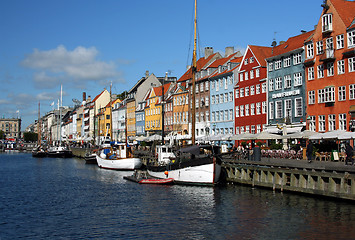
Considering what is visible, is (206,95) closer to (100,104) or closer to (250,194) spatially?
(250,194)

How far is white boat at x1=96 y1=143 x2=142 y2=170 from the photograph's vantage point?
6309 centimetres

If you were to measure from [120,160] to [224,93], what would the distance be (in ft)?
81.0

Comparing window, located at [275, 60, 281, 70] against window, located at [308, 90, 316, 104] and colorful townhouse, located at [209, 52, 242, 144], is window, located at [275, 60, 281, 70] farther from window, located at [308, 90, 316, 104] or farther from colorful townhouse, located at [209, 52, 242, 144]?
colorful townhouse, located at [209, 52, 242, 144]

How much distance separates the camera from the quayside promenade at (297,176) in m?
28.8

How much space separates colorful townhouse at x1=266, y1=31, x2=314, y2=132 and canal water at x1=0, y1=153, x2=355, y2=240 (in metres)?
23.9

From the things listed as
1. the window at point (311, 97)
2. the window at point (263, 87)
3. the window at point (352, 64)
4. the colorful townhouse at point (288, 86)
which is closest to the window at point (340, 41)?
the window at point (352, 64)

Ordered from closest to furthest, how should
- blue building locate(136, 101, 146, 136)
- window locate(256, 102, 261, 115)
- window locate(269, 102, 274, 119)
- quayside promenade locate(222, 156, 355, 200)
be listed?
quayside promenade locate(222, 156, 355, 200)
window locate(269, 102, 274, 119)
window locate(256, 102, 261, 115)
blue building locate(136, 101, 146, 136)

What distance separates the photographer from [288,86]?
2436 inches

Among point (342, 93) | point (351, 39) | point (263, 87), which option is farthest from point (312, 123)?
point (263, 87)

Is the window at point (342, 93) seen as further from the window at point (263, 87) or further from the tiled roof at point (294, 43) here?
the window at point (263, 87)

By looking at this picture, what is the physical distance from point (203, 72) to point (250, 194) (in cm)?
5546

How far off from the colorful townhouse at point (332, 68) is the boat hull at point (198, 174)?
63.4ft

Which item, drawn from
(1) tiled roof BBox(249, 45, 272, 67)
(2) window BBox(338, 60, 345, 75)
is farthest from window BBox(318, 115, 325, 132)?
(1) tiled roof BBox(249, 45, 272, 67)

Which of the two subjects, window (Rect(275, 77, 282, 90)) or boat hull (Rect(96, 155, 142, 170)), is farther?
window (Rect(275, 77, 282, 90))
